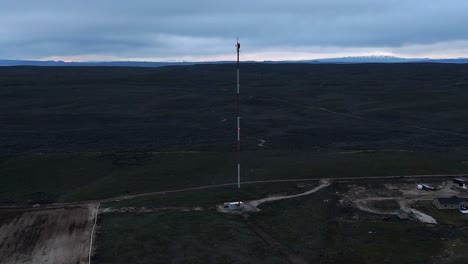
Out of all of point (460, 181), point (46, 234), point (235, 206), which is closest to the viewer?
point (46, 234)

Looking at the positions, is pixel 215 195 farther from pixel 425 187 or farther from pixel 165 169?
pixel 425 187

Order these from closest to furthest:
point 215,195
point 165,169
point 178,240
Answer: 1. point 178,240
2. point 215,195
3. point 165,169

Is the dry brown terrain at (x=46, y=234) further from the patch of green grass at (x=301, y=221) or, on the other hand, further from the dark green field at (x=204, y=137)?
the patch of green grass at (x=301, y=221)

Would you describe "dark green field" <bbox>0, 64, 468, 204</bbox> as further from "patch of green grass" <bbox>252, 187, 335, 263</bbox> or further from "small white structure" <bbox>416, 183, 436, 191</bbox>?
"patch of green grass" <bbox>252, 187, 335, 263</bbox>

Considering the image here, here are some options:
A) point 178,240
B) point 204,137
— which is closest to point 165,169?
point 204,137

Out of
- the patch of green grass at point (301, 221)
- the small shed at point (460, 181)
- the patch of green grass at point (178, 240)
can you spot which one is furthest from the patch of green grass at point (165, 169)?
the patch of green grass at point (178, 240)

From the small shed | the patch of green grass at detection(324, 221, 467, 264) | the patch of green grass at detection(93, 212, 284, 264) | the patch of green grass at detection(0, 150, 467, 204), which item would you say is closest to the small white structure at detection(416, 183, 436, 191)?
the small shed
